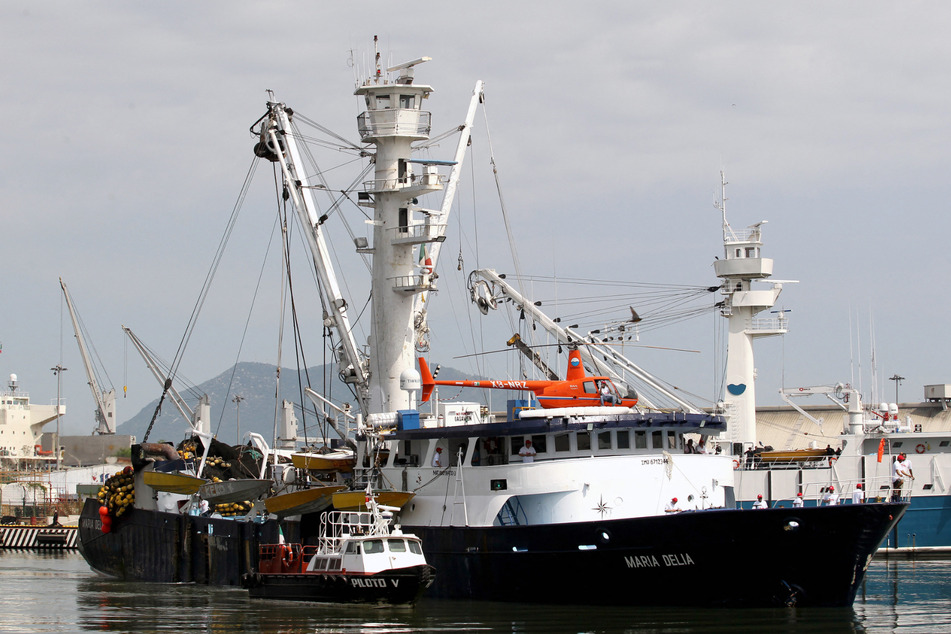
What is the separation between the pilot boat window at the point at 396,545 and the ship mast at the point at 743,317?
31.6 meters

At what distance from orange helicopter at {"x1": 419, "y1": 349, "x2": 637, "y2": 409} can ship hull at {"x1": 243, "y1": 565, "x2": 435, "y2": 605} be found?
644 cm

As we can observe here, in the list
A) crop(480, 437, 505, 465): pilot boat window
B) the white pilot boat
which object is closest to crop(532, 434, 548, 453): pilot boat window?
crop(480, 437, 505, 465): pilot boat window

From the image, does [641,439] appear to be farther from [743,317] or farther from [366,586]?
[743,317]

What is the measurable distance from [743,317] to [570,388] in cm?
2723

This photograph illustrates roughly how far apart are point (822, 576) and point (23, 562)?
4071cm

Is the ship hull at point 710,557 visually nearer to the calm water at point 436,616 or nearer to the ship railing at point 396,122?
the calm water at point 436,616

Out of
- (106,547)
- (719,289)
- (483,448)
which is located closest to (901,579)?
(483,448)

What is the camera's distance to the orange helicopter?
35469 mm

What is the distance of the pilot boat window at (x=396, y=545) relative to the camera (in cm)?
3192

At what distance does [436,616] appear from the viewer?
3042 centimetres

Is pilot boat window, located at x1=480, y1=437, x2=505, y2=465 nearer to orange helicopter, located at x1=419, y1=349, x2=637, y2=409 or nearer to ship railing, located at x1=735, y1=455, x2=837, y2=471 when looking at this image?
orange helicopter, located at x1=419, y1=349, x2=637, y2=409

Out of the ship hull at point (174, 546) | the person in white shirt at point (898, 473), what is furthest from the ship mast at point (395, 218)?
the person in white shirt at point (898, 473)

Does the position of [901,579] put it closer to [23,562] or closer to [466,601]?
[466,601]

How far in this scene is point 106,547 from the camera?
48969 mm
